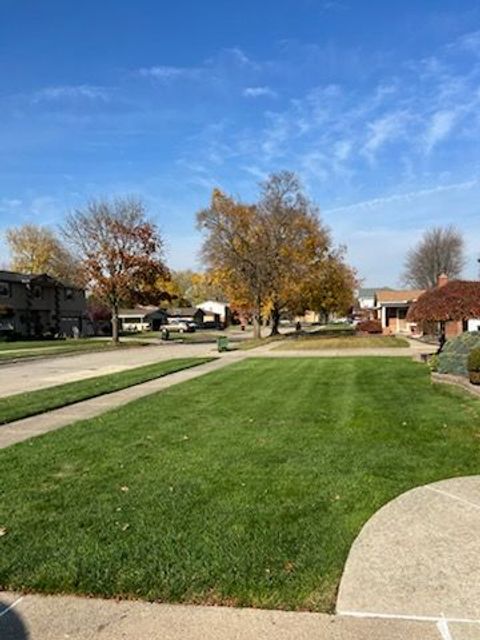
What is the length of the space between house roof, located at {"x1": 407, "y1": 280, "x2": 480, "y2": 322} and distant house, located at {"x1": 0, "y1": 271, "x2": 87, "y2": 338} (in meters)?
43.1

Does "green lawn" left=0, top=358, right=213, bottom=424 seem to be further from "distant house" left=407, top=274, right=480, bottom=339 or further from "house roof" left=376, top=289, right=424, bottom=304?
"house roof" left=376, top=289, right=424, bottom=304

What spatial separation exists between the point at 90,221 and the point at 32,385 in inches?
1170

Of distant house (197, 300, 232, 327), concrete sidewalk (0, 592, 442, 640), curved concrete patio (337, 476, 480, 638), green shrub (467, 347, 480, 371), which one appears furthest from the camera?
distant house (197, 300, 232, 327)

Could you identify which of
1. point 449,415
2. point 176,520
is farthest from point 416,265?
point 176,520

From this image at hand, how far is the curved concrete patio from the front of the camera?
3553 millimetres

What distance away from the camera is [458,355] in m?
14.5

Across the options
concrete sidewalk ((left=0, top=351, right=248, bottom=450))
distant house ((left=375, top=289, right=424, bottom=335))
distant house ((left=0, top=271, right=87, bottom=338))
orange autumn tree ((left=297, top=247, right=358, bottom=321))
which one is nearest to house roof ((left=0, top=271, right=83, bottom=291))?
distant house ((left=0, top=271, right=87, bottom=338))

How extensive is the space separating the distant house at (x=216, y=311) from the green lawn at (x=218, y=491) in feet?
347

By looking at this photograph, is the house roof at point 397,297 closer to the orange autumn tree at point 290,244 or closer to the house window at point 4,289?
the orange autumn tree at point 290,244

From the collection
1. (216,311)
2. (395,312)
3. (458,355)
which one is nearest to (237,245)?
(395,312)

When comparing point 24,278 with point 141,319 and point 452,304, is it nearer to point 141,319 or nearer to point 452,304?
point 141,319

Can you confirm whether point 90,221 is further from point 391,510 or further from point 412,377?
point 391,510

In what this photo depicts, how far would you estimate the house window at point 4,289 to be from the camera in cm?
5507

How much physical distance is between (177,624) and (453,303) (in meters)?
17.3
